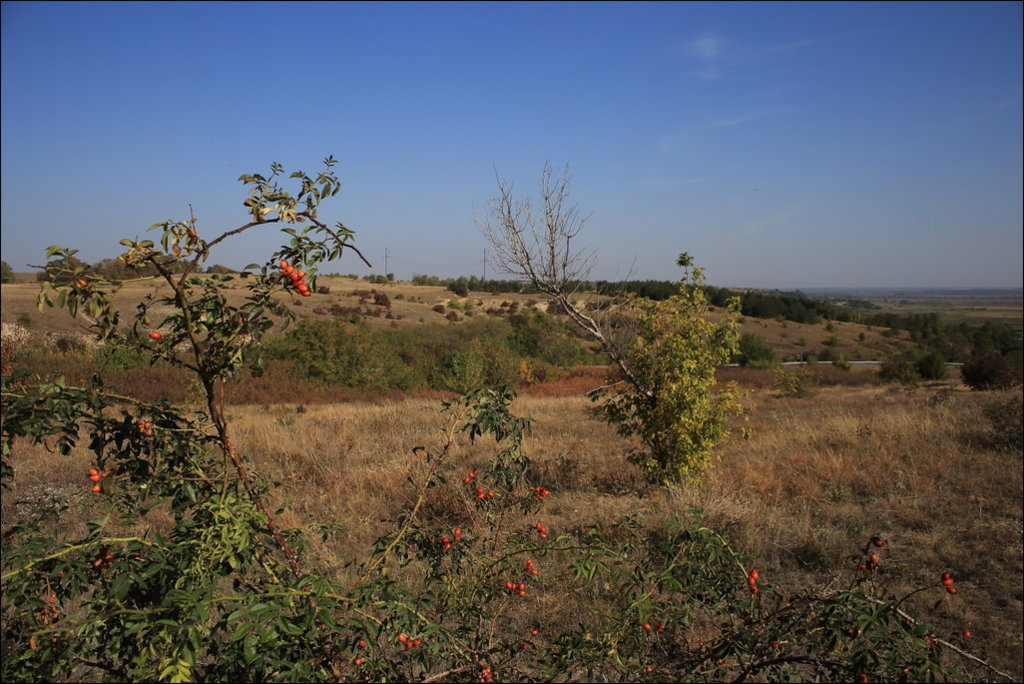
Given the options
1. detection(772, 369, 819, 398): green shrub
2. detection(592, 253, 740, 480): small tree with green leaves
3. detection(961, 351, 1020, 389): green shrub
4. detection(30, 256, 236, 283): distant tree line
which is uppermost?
detection(30, 256, 236, 283): distant tree line

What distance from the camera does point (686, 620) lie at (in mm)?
2029

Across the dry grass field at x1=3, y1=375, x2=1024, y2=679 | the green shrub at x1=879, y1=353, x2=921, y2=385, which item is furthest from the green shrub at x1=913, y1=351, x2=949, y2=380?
the dry grass field at x1=3, y1=375, x2=1024, y2=679

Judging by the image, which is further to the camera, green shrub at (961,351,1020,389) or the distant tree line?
green shrub at (961,351,1020,389)

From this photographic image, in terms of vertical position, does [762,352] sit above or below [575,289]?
below

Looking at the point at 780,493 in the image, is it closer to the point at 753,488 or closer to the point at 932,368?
the point at 753,488

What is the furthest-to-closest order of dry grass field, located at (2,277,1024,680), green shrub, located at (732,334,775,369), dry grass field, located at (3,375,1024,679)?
green shrub, located at (732,334,775,369)
dry grass field, located at (3,375,1024,679)
dry grass field, located at (2,277,1024,680)

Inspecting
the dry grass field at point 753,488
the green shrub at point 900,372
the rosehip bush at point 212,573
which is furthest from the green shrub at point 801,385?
the rosehip bush at point 212,573

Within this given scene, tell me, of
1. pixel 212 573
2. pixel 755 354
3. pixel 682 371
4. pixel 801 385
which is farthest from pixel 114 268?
pixel 755 354

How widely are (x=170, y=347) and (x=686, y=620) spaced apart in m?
1.89

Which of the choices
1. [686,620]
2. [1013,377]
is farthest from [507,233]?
[1013,377]

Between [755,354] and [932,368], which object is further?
[755,354]

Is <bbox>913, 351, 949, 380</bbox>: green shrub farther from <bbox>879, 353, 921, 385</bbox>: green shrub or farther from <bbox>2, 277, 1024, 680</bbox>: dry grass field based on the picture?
<bbox>2, 277, 1024, 680</bbox>: dry grass field

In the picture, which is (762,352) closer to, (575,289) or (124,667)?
(575,289)

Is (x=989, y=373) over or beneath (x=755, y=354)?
over
